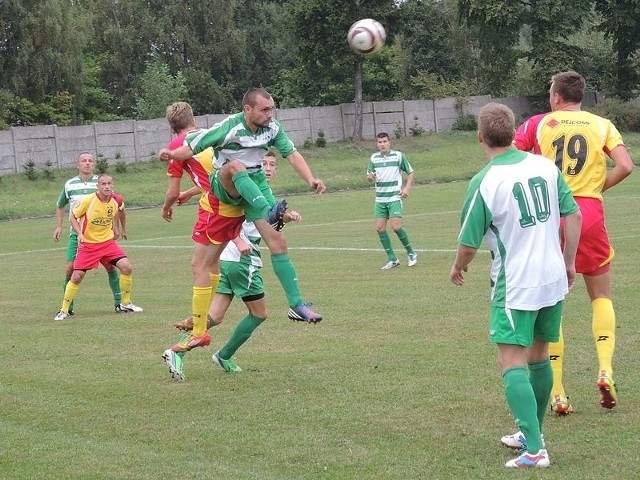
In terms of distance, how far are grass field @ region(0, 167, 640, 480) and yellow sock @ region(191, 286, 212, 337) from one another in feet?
1.45

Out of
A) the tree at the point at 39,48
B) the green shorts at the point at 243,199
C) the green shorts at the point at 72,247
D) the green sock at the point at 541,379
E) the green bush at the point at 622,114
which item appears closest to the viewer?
the green sock at the point at 541,379

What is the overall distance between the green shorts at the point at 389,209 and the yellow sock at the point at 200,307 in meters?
9.49

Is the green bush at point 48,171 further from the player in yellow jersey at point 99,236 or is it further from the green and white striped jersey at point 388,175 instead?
the player in yellow jersey at point 99,236

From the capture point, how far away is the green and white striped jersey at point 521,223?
19.2 feet

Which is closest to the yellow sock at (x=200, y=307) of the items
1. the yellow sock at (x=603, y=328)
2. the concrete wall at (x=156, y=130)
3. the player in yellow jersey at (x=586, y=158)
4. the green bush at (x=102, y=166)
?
the player in yellow jersey at (x=586, y=158)

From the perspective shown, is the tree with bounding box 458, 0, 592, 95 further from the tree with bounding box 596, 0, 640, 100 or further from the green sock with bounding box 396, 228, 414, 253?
the green sock with bounding box 396, 228, 414, 253

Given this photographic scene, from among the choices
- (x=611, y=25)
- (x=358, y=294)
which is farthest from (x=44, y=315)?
(x=611, y=25)

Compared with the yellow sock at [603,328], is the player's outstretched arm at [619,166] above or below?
above

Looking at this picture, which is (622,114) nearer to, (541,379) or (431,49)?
(431,49)

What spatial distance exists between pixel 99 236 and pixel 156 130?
3805 centimetres

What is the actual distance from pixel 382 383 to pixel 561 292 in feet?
8.85

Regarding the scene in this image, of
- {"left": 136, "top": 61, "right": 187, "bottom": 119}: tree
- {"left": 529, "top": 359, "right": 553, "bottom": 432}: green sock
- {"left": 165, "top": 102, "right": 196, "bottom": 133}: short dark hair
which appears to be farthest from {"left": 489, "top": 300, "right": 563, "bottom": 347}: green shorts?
{"left": 136, "top": 61, "right": 187, "bottom": 119}: tree

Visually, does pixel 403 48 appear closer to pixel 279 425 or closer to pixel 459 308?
pixel 459 308

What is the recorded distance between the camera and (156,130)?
51.8 m
